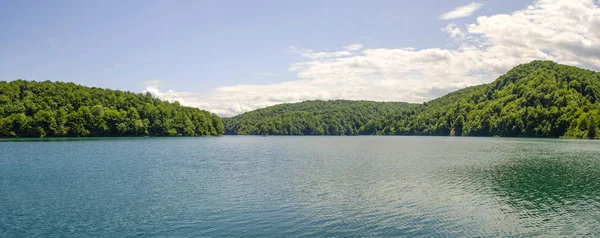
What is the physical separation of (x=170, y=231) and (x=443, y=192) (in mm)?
18602

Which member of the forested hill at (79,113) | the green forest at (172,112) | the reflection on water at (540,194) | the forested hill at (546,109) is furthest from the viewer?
the forested hill at (546,109)

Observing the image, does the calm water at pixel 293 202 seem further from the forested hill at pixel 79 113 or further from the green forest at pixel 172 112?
the green forest at pixel 172 112

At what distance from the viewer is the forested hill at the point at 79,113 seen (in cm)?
11931

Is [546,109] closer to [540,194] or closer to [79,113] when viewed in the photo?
[540,194]

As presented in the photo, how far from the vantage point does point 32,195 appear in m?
24.9

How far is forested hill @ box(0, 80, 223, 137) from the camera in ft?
391

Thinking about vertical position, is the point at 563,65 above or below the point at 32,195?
above

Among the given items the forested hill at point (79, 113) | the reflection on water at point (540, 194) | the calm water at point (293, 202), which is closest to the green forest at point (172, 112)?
the forested hill at point (79, 113)

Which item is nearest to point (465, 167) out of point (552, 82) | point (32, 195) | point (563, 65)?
point (32, 195)


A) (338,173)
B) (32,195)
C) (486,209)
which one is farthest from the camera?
(338,173)

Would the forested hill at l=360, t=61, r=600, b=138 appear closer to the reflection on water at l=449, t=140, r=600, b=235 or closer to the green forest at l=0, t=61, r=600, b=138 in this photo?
the green forest at l=0, t=61, r=600, b=138

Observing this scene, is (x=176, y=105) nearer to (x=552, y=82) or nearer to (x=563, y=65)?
(x=552, y=82)

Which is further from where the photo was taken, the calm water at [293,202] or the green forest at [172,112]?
the green forest at [172,112]

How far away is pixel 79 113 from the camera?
132m
